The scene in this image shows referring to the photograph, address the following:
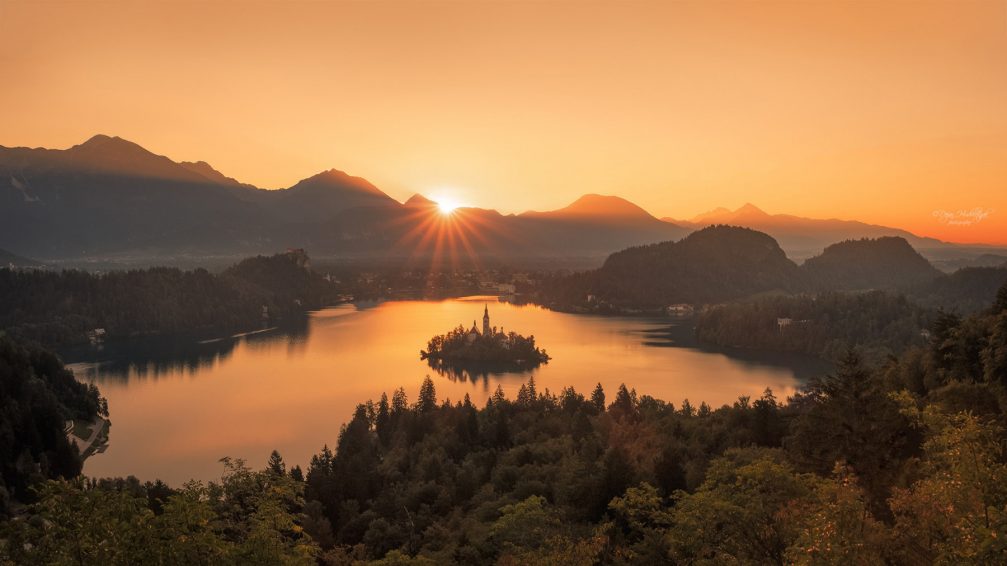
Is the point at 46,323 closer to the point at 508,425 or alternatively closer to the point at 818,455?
→ the point at 508,425

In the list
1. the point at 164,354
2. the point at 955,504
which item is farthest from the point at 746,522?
the point at 164,354

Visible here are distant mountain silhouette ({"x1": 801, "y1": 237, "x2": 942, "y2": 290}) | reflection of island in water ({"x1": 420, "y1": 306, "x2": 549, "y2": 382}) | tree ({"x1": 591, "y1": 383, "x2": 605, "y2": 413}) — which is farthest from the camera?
distant mountain silhouette ({"x1": 801, "y1": 237, "x2": 942, "y2": 290})

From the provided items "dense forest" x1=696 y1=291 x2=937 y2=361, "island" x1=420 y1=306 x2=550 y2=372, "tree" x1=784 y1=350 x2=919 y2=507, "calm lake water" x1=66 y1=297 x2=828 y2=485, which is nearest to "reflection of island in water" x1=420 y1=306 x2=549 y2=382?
"island" x1=420 y1=306 x2=550 y2=372

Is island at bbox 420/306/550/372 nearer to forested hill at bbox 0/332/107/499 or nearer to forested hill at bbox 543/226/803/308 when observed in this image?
forested hill at bbox 0/332/107/499

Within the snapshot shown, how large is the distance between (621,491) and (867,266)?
15168cm

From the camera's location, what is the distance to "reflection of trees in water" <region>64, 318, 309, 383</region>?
204ft

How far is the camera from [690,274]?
442 ft

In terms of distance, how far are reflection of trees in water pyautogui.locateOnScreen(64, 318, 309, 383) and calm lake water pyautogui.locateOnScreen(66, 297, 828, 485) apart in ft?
0.57

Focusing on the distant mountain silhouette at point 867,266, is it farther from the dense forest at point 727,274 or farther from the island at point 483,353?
the island at point 483,353

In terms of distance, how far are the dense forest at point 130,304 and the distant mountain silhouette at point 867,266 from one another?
106632 mm

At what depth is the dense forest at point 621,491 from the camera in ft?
25.6

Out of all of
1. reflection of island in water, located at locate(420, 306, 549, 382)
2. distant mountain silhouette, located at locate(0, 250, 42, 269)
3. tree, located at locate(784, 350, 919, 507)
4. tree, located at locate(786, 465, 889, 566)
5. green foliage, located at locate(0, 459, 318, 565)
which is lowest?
reflection of island in water, located at locate(420, 306, 549, 382)

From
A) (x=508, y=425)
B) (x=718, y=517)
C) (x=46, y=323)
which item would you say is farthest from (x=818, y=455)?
(x=46, y=323)

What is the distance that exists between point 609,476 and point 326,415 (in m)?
29.9
